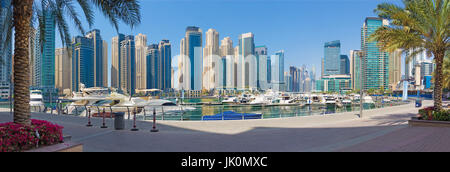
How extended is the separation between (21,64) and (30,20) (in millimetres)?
1789

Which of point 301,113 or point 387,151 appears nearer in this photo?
point 387,151

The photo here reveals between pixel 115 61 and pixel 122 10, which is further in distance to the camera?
pixel 115 61

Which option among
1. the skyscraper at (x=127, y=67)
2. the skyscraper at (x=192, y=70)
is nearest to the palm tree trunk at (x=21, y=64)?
the skyscraper at (x=127, y=67)

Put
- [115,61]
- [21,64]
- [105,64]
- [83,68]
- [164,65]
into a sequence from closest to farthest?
[21,64] → [83,68] → [105,64] → [115,61] → [164,65]

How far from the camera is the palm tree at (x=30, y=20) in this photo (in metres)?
5.56

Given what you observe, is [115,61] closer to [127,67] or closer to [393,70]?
[127,67]

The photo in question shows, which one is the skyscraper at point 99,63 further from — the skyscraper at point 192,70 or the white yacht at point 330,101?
the white yacht at point 330,101

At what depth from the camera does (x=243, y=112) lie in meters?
15.0

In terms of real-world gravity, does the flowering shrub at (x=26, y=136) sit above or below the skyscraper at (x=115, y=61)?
below

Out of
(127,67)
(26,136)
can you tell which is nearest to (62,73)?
(127,67)

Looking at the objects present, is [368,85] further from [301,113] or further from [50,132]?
[50,132]

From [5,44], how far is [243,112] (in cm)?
1251

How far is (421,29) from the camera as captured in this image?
1200 cm

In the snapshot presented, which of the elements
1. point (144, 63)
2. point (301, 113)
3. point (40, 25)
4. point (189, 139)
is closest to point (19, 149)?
point (189, 139)
